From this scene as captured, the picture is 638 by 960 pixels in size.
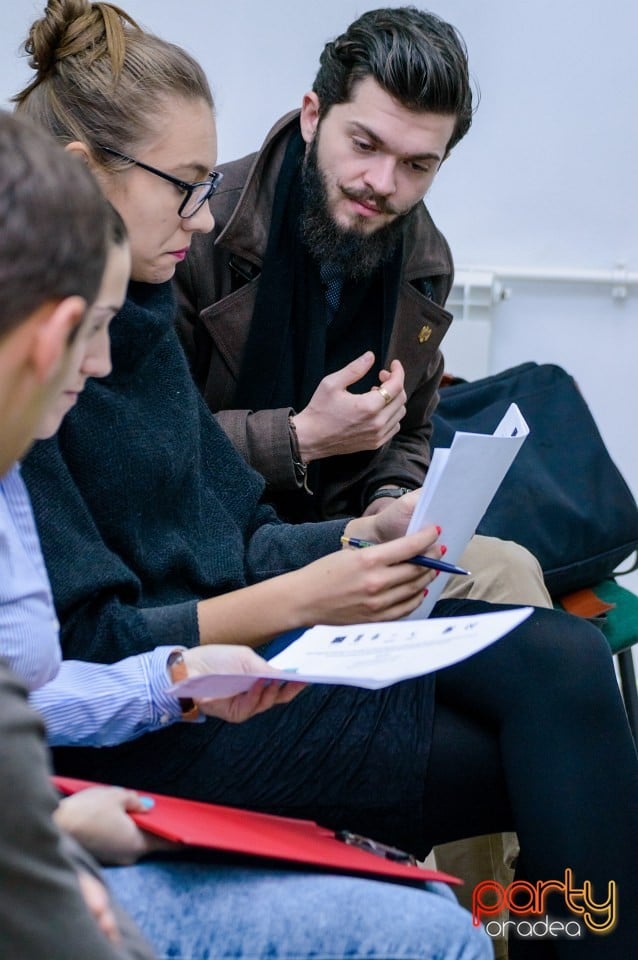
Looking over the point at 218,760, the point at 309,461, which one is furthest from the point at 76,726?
the point at 309,461

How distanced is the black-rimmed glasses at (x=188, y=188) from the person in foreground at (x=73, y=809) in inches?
16.2

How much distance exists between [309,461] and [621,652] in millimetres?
753

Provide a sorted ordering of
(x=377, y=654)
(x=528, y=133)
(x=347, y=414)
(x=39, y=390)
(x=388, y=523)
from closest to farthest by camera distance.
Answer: (x=39, y=390), (x=377, y=654), (x=388, y=523), (x=347, y=414), (x=528, y=133)

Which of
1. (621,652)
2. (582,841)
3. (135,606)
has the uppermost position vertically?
(135,606)

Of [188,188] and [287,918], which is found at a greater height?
[188,188]

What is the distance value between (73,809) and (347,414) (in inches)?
35.7

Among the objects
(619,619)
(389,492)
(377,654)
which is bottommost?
(619,619)

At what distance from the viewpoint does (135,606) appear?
1260 millimetres

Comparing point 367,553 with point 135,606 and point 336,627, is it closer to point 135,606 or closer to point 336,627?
point 336,627

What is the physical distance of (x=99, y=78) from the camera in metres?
1.31

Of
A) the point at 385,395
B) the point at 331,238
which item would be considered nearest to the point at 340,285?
the point at 331,238

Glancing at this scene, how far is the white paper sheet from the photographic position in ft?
3.88

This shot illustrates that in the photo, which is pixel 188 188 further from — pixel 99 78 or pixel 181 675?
pixel 181 675

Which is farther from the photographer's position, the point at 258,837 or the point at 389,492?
the point at 389,492
